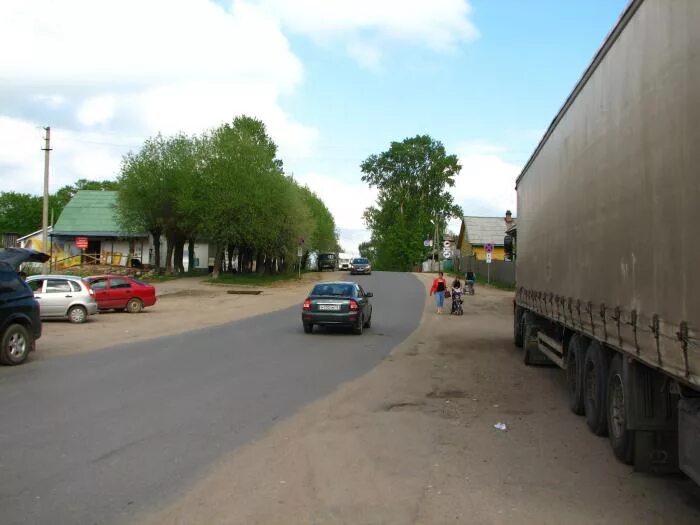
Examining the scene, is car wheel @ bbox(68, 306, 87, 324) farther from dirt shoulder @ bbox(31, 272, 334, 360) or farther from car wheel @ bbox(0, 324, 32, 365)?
car wheel @ bbox(0, 324, 32, 365)

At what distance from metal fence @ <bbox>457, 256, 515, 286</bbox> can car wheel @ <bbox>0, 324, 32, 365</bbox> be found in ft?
99.2

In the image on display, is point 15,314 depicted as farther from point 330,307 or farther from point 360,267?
point 360,267

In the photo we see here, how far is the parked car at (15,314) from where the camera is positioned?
11.2 meters

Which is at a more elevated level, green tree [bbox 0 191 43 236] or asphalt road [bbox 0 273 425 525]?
green tree [bbox 0 191 43 236]

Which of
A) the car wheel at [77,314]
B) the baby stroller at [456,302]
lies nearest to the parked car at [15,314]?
the car wheel at [77,314]

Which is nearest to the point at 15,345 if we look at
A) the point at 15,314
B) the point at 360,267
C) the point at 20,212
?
the point at 15,314

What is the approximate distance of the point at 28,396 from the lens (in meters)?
8.60

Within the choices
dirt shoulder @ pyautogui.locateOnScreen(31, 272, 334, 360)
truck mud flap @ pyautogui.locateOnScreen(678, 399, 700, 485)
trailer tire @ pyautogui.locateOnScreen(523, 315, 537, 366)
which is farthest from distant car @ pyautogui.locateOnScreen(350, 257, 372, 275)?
truck mud flap @ pyautogui.locateOnScreen(678, 399, 700, 485)

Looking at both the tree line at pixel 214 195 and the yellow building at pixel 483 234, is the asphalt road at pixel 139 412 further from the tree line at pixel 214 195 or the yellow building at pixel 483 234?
the yellow building at pixel 483 234

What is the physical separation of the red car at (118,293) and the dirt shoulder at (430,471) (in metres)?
16.3

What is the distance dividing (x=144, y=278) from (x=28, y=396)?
1378 inches

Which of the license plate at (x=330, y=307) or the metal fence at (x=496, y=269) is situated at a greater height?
the metal fence at (x=496, y=269)

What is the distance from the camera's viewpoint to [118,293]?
23562 mm

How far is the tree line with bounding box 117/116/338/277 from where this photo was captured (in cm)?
4128
